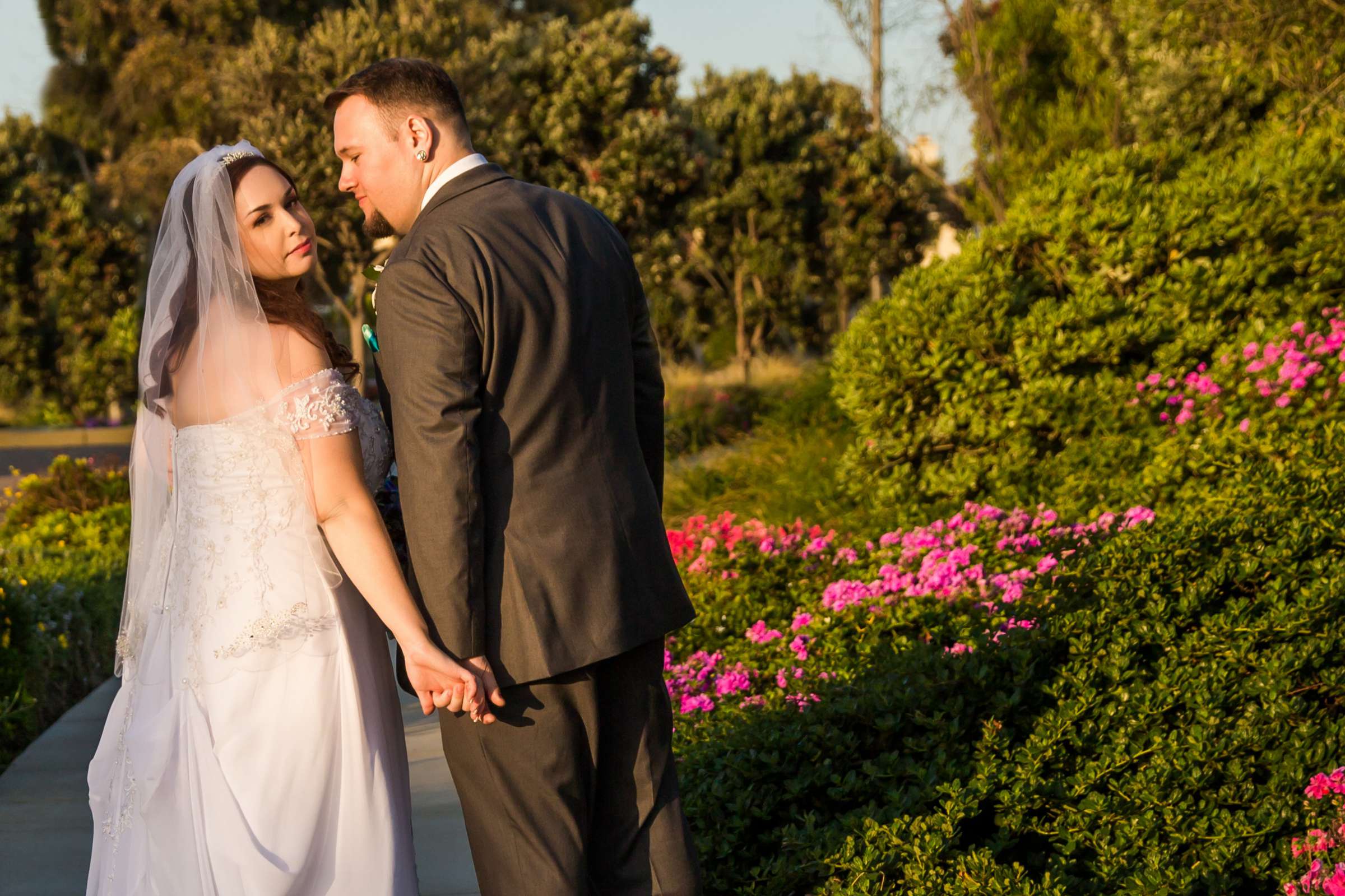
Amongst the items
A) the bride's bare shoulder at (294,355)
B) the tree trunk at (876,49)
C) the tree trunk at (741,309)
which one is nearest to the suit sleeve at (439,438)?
the bride's bare shoulder at (294,355)

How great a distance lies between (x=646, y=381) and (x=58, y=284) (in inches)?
1065

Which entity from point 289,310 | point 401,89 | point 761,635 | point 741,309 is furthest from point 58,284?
point 401,89

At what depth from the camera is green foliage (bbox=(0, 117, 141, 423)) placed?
26.2 metres

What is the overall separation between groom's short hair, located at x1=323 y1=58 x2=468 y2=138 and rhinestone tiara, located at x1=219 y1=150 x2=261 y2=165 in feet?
1.44

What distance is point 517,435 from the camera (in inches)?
96.5

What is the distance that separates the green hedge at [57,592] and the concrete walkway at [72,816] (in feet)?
0.73

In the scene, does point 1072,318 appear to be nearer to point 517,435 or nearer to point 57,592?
point 517,435

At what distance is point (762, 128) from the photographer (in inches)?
892

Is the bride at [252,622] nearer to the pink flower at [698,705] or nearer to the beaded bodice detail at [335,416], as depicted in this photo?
the beaded bodice detail at [335,416]

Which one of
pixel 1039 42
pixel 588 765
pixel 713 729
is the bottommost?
pixel 713 729

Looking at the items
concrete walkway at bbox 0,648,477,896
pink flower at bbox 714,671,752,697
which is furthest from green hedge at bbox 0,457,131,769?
pink flower at bbox 714,671,752,697

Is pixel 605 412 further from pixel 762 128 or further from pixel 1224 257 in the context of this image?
pixel 762 128

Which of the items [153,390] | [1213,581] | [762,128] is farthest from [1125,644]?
[762,128]

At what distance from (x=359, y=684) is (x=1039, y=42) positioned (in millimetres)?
16159
